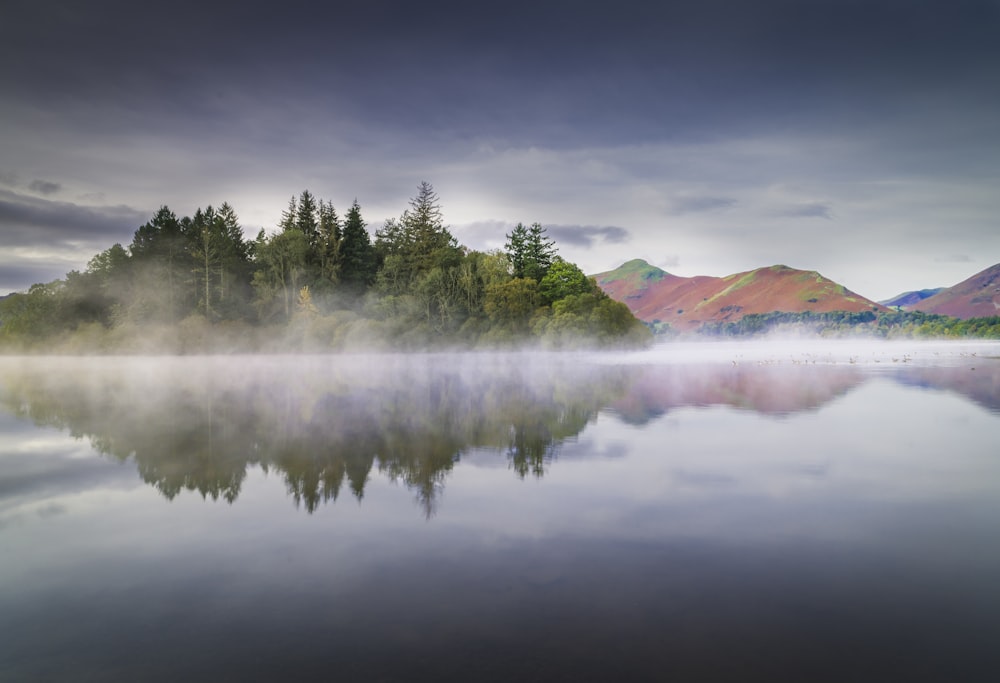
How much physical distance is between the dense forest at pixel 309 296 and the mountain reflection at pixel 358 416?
60.1m

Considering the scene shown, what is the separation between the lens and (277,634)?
23.7 feet

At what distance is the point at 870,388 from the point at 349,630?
38783mm

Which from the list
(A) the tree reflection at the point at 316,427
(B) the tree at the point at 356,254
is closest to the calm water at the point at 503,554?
(A) the tree reflection at the point at 316,427

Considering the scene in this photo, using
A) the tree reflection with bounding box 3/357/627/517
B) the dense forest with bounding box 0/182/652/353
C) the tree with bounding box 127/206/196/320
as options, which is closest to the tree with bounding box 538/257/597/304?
the dense forest with bounding box 0/182/652/353

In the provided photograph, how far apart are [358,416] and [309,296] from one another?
95.1 meters

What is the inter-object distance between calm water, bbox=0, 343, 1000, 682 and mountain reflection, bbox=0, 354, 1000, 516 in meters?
0.21

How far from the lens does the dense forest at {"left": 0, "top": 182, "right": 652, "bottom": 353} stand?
10744 cm

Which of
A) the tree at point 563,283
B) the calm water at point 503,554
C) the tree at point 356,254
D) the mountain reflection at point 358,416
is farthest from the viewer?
the tree at point 356,254

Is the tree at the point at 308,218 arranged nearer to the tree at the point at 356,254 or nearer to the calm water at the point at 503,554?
the tree at the point at 356,254

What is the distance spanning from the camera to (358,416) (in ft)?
85.4

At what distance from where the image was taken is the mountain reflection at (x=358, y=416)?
52.5 ft

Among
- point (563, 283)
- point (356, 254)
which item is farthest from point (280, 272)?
point (563, 283)

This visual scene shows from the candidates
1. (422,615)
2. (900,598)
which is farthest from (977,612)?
(422,615)

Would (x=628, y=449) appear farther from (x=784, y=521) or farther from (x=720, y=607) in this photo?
(x=720, y=607)
